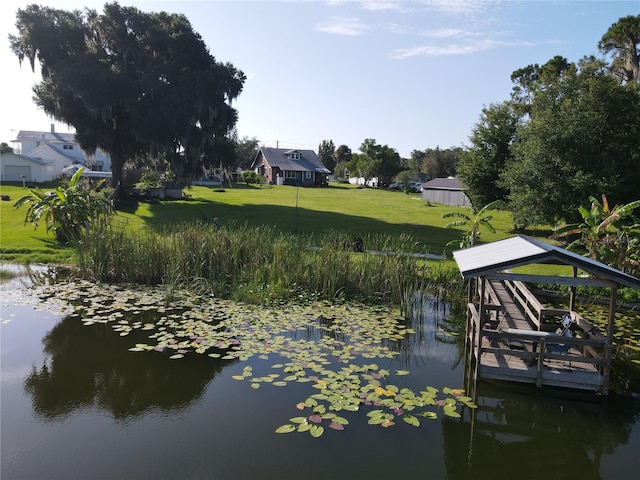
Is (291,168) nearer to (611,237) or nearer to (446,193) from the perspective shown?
(446,193)

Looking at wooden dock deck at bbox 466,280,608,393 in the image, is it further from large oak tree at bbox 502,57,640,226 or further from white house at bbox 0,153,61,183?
white house at bbox 0,153,61,183

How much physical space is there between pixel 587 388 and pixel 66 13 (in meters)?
32.3

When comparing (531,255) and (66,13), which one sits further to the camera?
(66,13)

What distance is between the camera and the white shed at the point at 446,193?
41.2m

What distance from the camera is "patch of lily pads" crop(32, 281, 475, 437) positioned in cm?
661

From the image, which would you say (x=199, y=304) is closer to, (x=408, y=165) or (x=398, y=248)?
(x=398, y=248)

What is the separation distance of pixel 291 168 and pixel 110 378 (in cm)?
5543

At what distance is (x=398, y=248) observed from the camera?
13.1 m

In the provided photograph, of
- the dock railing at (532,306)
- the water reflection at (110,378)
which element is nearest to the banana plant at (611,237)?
the dock railing at (532,306)

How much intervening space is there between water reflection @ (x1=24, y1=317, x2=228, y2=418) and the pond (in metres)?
0.03

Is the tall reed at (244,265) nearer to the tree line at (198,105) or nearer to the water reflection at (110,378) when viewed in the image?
the water reflection at (110,378)

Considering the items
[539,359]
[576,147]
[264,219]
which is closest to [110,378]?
[539,359]

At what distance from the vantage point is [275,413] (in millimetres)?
6391

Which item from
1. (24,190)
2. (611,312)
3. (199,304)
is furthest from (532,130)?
(24,190)
